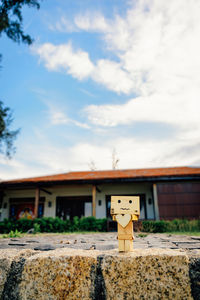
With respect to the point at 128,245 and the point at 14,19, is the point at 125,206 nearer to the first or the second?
the point at 128,245

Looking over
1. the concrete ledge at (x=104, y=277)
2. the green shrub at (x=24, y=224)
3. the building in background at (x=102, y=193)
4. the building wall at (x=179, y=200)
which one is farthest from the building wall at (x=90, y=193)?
the concrete ledge at (x=104, y=277)

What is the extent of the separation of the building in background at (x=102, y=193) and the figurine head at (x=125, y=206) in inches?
396

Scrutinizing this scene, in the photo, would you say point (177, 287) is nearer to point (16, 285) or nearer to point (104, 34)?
point (16, 285)

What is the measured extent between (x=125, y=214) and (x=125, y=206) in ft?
0.22

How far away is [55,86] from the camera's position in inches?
378

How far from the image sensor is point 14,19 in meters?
10.6

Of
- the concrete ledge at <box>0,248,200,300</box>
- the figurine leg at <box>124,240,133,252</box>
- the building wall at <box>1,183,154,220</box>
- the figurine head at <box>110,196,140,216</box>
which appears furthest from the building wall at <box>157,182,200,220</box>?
the concrete ledge at <box>0,248,200,300</box>

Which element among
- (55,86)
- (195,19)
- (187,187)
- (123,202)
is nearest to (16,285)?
(123,202)

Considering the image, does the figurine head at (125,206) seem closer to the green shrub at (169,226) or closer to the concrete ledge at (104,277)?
the concrete ledge at (104,277)

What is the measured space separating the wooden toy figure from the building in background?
10052mm

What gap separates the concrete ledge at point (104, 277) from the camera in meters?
1.04

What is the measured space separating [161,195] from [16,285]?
11.5 metres

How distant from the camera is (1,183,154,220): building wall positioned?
13.4 m

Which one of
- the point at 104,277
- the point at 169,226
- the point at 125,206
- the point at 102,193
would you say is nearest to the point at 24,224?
the point at 102,193
